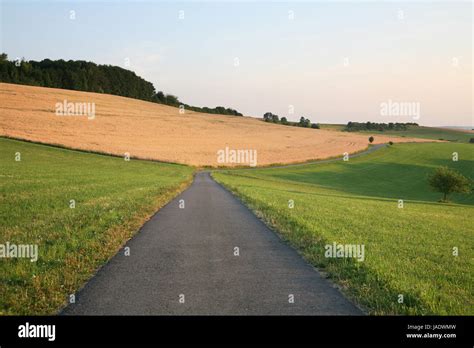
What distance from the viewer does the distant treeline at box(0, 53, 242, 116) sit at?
115m

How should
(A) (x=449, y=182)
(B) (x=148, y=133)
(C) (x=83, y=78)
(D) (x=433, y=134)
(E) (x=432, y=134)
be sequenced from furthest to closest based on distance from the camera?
(E) (x=432, y=134), (D) (x=433, y=134), (C) (x=83, y=78), (B) (x=148, y=133), (A) (x=449, y=182)

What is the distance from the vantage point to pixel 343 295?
729cm

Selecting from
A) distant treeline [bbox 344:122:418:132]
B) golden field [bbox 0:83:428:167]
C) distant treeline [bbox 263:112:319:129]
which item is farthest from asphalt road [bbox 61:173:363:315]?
distant treeline [bbox 344:122:418:132]

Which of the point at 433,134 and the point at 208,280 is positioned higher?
the point at 433,134

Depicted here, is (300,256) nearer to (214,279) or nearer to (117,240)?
(214,279)

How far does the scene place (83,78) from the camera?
134625mm

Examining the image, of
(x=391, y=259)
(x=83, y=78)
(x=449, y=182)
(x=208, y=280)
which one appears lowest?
(x=449, y=182)

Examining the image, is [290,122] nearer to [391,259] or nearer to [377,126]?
[377,126]

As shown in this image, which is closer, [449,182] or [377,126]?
[449,182]

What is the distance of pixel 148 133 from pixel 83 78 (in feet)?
224

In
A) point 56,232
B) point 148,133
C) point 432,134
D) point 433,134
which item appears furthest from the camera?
point 432,134

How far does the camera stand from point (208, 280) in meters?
8.00

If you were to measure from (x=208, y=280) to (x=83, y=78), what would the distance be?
457 ft

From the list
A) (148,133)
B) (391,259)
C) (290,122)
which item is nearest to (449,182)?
(391,259)
